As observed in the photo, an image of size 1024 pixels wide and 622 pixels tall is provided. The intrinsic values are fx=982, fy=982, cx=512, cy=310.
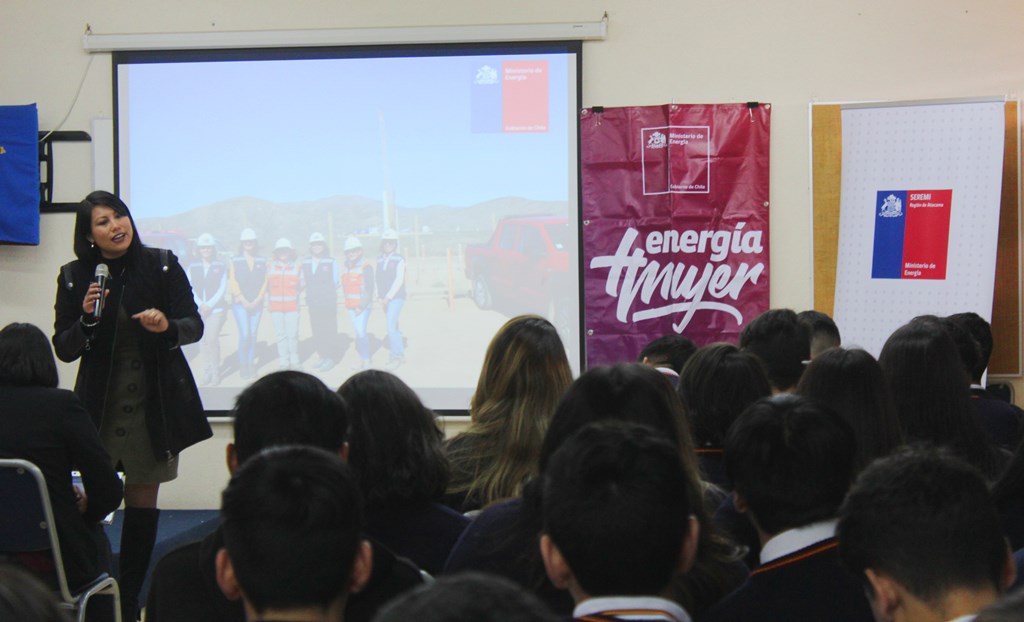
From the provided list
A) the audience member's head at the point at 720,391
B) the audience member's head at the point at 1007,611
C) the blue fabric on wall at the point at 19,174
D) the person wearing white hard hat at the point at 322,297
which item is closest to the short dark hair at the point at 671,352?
the audience member's head at the point at 720,391

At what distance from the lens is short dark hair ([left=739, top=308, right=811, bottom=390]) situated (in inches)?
109

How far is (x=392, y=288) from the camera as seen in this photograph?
4836 mm

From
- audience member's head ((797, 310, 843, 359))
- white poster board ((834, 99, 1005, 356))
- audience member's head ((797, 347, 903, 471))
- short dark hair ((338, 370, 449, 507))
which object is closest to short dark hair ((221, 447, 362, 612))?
short dark hair ((338, 370, 449, 507))

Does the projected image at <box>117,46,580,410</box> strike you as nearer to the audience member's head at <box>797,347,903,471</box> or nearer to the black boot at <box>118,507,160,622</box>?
the black boot at <box>118,507,160,622</box>

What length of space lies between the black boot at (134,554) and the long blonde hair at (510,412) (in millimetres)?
1424

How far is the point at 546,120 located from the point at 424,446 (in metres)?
3.15

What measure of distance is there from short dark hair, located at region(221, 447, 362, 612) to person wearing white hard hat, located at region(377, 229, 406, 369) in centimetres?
Result: 370

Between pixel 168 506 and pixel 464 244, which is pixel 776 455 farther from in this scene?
pixel 168 506

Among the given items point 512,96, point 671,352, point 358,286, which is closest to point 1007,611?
point 671,352

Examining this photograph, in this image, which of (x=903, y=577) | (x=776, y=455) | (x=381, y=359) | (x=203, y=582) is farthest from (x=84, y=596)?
(x=381, y=359)

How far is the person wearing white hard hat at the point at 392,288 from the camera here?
4832 millimetres

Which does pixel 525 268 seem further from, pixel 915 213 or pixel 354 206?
pixel 915 213

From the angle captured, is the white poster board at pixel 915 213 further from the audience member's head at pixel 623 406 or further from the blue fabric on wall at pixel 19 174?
the blue fabric on wall at pixel 19 174

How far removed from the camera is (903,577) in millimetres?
1100
